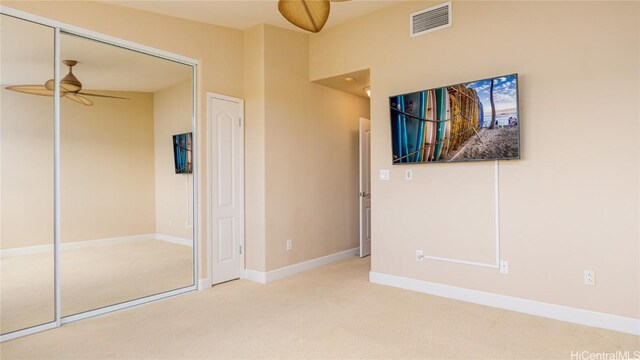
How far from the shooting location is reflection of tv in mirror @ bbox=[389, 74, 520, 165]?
316 cm

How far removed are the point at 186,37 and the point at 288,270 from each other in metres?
2.87

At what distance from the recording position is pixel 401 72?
3.97m

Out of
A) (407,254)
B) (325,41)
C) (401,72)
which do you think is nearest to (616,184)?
(407,254)

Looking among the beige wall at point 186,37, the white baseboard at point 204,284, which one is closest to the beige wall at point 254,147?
the beige wall at point 186,37

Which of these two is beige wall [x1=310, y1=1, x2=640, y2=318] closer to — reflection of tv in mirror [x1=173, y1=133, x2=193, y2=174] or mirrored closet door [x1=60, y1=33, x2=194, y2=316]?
reflection of tv in mirror [x1=173, y1=133, x2=193, y2=174]

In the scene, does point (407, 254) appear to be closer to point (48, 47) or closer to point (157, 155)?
point (157, 155)

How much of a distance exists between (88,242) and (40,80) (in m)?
1.44

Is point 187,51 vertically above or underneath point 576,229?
above

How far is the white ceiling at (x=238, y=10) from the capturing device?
141 inches

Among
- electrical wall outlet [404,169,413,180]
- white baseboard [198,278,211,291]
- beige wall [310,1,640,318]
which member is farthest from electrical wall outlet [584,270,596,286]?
white baseboard [198,278,211,291]

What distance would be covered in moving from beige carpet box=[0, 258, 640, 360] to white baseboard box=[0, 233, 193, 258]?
1.99ft

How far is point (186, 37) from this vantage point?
13.0 ft

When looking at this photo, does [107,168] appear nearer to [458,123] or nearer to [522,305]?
[458,123]

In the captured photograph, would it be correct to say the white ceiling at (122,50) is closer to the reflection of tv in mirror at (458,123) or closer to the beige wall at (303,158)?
the beige wall at (303,158)
